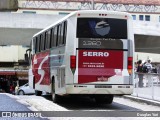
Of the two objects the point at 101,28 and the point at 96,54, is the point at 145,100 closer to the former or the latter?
the point at 96,54

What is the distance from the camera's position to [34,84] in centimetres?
2244

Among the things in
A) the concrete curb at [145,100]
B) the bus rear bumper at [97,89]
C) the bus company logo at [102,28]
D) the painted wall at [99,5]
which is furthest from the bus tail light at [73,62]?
the painted wall at [99,5]

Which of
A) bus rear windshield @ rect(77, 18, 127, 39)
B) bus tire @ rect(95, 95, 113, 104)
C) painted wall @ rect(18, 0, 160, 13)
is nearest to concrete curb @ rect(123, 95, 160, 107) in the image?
bus tire @ rect(95, 95, 113, 104)

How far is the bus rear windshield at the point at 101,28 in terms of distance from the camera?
14.7 m

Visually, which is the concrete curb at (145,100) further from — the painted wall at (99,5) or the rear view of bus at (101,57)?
the painted wall at (99,5)

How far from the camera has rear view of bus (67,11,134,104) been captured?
14.5 m

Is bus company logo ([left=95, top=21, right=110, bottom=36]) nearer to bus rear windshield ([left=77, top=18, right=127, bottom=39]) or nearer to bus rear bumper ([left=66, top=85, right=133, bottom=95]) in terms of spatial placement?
bus rear windshield ([left=77, top=18, right=127, bottom=39])

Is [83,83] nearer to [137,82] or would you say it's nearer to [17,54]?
[137,82]

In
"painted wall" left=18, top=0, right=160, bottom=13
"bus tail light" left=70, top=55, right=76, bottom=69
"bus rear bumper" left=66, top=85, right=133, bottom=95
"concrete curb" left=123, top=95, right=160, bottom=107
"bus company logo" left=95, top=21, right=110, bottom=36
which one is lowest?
"concrete curb" left=123, top=95, right=160, bottom=107

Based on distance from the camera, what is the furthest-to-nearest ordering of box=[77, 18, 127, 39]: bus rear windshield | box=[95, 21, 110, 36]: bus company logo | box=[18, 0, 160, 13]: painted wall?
box=[18, 0, 160, 13]: painted wall → box=[95, 21, 110, 36]: bus company logo → box=[77, 18, 127, 39]: bus rear windshield

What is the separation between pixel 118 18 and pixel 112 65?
1.68m

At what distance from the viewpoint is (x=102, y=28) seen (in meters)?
14.9

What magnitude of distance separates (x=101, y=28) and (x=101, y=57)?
1.04m

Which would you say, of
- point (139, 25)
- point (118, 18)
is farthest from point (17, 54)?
point (118, 18)
